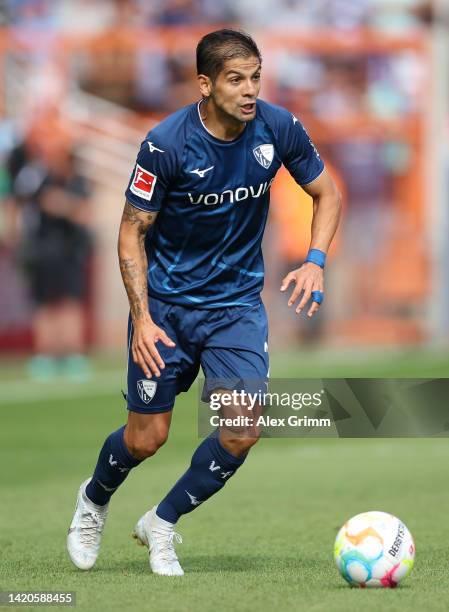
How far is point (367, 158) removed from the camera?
2334 centimetres

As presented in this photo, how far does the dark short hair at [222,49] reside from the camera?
6480 mm

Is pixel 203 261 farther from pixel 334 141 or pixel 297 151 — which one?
pixel 334 141

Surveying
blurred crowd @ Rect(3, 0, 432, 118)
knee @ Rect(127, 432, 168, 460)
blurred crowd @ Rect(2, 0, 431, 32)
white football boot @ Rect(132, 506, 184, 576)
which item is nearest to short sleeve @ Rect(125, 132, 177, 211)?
knee @ Rect(127, 432, 168, 460)

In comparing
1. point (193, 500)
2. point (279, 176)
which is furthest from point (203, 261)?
point (279, 176)

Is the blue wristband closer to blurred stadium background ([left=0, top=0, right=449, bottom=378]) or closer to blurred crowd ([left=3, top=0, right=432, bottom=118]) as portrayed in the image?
blurred stadium background ([left=0, top=0, right=449, bottom=378])

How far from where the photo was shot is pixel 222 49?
6.50m

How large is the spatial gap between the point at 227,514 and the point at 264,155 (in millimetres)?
2902

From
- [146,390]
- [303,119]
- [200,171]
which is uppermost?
[303,119]

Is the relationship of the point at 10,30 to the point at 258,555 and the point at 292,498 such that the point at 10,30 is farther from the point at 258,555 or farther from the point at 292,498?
the point at 258,555

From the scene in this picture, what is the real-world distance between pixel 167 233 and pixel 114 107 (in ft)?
53.3

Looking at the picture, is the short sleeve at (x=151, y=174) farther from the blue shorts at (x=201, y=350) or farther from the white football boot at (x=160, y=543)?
the white football boot at (x=160, y=543)

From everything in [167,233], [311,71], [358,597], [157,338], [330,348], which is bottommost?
[330,348]

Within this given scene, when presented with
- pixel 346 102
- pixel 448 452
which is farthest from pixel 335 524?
pixel 346 102

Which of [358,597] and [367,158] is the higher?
[367,158]
